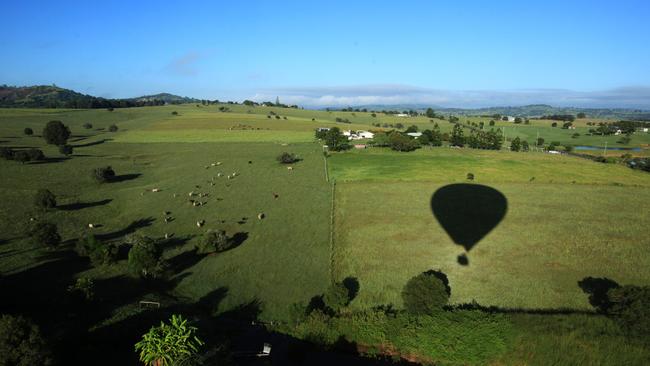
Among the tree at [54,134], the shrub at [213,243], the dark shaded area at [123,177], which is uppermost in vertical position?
the tree at [54,134]

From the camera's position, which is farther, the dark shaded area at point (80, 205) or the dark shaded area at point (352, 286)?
the dark shaded area at point (80, 205)

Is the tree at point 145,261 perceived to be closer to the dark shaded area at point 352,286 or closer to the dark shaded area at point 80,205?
the dark shaded area at point 352,286

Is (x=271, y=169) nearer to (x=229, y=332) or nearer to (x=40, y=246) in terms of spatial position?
(x=40, y=246)

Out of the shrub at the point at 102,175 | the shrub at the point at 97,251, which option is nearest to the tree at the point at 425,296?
the shrub at the point at 97,251

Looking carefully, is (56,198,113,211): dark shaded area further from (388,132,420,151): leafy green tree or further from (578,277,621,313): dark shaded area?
(388,132,420,151): leafy green tree

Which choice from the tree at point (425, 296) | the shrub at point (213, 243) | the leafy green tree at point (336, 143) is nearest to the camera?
the tree at point (425, 296)

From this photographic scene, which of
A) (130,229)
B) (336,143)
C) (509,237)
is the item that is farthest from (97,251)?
(336,143)

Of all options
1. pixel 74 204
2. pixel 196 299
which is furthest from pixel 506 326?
pixel 74 204
